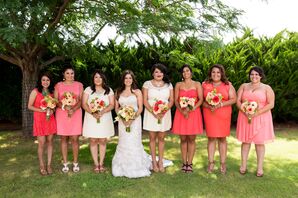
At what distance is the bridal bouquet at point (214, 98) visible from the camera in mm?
5883

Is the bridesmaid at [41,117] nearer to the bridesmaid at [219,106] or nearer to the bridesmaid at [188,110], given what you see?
the bridesmaid at [188,110]

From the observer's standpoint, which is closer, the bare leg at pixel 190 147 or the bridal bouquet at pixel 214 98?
the bridal bouquet at pixel 214 98

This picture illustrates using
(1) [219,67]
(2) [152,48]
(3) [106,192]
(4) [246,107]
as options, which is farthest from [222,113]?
(2) [152,48]

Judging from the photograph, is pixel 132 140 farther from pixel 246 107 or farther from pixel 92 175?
pixel 246 107

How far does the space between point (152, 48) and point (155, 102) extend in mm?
4375

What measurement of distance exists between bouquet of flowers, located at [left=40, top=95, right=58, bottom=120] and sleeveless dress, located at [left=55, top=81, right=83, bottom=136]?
0.75 feet

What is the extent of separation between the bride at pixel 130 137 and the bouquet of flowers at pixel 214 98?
1.21m

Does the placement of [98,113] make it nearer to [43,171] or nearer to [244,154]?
[43,171]

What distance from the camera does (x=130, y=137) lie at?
620 centimetres

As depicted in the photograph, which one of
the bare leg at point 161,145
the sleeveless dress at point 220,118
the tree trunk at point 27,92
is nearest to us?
the sleeveless dress at point 220,118

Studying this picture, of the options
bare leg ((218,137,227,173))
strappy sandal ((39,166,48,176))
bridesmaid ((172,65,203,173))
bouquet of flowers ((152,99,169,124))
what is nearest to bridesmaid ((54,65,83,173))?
strappy sandal ((39,166,48,176))

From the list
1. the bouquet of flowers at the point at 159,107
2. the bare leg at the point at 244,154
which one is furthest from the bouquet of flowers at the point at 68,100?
the bare leg at the point at 244,154

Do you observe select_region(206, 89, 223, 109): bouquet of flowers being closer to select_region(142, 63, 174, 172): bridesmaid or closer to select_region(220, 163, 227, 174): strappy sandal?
select_region(142, 63, 174, 172): bridesmaid

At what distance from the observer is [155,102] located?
19.9 feet
